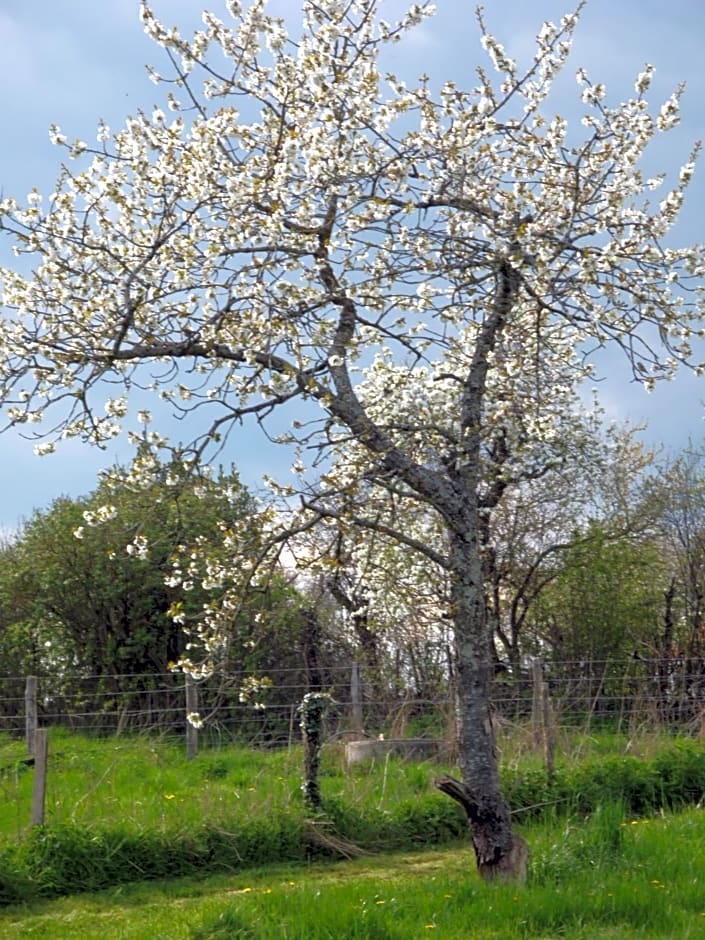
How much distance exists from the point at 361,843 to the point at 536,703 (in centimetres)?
402

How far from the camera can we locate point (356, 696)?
579 inches

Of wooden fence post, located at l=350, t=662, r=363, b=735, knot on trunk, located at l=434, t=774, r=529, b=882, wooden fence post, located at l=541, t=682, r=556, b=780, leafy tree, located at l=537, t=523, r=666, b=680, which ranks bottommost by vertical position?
knot on trunk, located at l=434, t=774, r=529, b=882

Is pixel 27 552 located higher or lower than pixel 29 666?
higher

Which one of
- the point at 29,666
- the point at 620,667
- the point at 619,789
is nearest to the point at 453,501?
the point at 619,789

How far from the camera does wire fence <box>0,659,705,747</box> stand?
44.3ft

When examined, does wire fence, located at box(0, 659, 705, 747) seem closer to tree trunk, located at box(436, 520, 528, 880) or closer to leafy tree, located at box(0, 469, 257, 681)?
leafy tree, located at box(0, 469, 257, 681)

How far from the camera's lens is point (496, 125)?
868 centimetres

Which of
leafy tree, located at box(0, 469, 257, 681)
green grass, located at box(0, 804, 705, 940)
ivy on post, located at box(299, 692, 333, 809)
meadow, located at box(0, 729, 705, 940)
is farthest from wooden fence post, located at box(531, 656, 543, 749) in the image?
leafy tree, located at box(0, 469, 257, 681)

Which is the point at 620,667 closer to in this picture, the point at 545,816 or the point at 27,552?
the point at 545,816

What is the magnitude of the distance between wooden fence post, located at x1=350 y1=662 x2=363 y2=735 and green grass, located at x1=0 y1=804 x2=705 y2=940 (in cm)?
460

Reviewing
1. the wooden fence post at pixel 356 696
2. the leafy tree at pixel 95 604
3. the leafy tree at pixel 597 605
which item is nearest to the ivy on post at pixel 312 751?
the wooden fence post at pixel 356 696

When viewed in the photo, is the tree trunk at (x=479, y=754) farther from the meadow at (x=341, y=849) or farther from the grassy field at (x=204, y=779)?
the grassy field at (x=204, y=779)

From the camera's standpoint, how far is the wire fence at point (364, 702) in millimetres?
13500

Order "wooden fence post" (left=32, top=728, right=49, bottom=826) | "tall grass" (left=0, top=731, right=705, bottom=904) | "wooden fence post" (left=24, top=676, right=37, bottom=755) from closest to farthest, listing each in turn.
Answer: "tall grass" (left=0, top=731, right=705, bottom=904)
"wooden fence post" (left=32, top=728, right=49, bottom=826)
"wooden fence post" (left=24, top=676, right=37, bottom=755)
